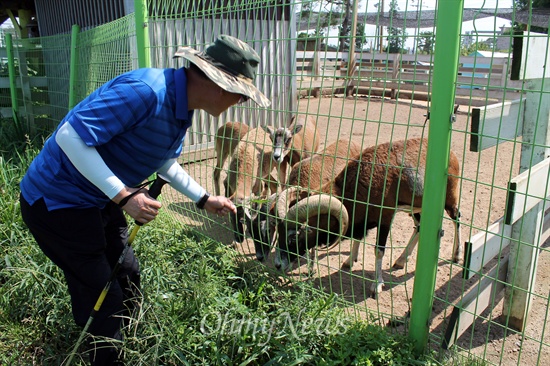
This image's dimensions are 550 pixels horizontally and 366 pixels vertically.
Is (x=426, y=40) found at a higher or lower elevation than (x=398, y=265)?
higher

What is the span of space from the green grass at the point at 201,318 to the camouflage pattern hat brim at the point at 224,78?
4.94 feet

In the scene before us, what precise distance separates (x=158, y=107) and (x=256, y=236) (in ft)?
10.4

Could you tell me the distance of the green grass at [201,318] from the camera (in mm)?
2865

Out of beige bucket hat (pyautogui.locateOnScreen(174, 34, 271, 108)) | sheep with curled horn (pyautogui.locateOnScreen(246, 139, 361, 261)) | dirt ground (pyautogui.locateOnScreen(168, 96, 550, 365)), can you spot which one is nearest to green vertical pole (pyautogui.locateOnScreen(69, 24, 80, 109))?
dirt ground (pyautogui.locateOnScreen(168, 96, 550, 365))

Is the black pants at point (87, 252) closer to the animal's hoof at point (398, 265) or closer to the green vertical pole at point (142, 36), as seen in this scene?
the green vertical pole at point (142, 36)

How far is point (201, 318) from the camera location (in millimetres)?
3211

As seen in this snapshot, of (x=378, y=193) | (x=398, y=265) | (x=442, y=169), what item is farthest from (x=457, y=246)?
(x=442, y=169)

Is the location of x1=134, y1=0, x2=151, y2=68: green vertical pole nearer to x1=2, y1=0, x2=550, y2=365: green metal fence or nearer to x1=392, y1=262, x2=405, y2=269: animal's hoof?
x1=2, y1=0, x2=550, y2=365: green metal fence

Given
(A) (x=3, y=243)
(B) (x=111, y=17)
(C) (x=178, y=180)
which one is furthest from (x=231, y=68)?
(B) (x=111, y=17)

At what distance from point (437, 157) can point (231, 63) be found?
4.06 ft

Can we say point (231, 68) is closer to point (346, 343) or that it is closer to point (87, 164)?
point (87, 164)

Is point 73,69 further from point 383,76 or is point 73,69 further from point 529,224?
point 383,76

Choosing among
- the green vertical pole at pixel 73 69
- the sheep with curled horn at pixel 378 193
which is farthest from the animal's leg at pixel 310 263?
the green vertical pole at pixel 73 69

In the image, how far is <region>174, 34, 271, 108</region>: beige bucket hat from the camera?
2.35 meters
